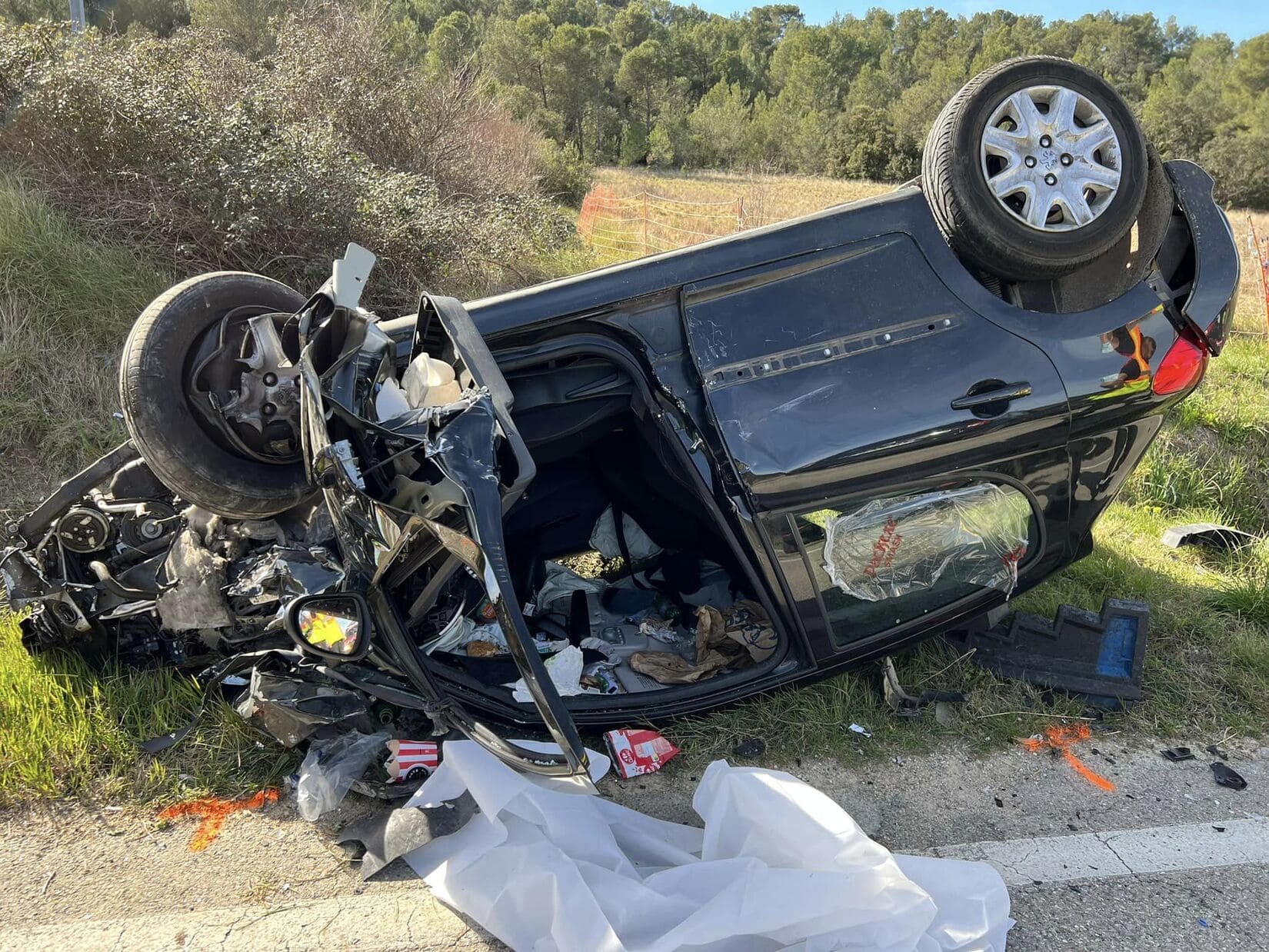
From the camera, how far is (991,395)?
266 centimetres

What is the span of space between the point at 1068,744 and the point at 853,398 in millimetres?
1546

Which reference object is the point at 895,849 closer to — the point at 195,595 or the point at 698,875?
the point at 698,875

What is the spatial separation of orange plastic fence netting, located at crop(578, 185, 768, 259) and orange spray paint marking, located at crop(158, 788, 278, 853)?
34.2 feet

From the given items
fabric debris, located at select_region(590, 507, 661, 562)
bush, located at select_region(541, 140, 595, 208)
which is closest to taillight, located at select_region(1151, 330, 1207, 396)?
fabric debris, located at select_region(590, 507, 661, 562)

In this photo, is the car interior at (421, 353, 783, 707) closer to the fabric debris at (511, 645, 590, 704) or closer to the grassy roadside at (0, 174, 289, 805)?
the fabric debris at (511, 645, 590, 704)

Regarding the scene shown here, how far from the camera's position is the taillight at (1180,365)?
110 inches

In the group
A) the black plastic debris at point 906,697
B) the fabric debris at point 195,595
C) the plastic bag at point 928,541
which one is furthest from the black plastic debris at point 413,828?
the black plastic debris at point 906,697

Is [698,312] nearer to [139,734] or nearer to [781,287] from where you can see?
[781,287]

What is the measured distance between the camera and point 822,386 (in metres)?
2.61

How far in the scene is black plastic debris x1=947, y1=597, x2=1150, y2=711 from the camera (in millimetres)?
3242

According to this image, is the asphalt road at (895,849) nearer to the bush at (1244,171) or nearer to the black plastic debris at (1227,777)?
the black plastic debris at (1227,777)

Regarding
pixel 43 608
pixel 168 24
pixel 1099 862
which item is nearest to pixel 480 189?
pixel 43 608

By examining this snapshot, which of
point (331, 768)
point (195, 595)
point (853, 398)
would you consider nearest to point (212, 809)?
point (331, 768)

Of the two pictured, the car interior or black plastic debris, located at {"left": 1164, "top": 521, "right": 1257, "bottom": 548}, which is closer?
the car interior
